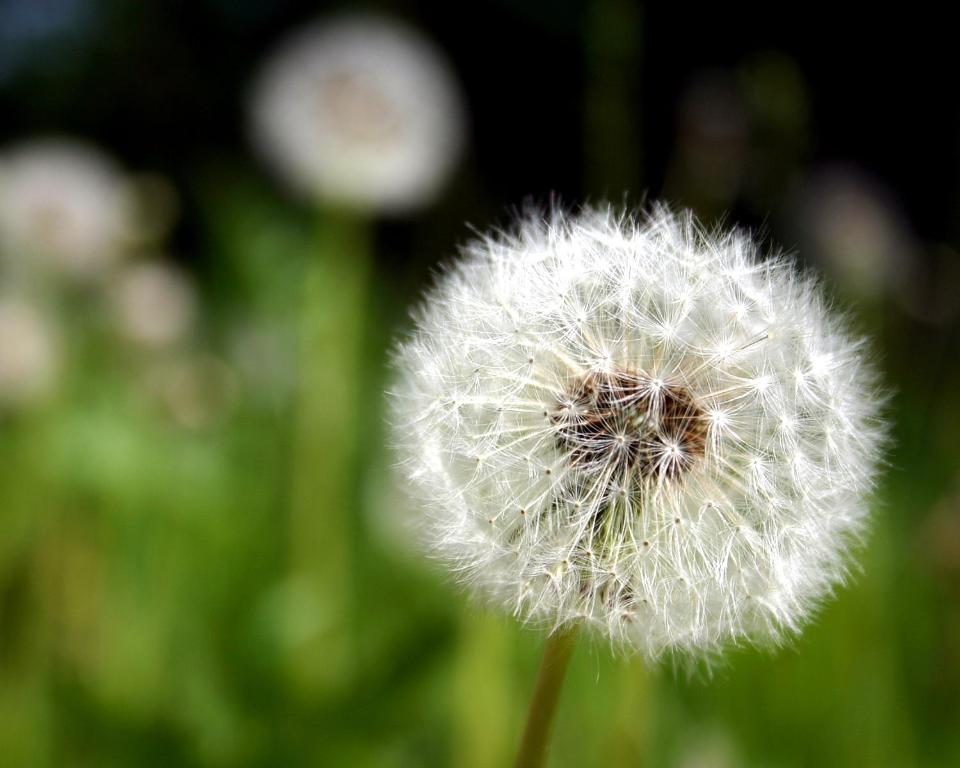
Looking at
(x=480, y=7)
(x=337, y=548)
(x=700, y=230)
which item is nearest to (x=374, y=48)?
(x=337, y=548)

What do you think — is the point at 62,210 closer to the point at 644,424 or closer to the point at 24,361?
the point at 24,361

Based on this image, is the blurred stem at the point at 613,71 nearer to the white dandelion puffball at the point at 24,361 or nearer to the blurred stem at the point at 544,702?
the blurred stem at the point at 544,702

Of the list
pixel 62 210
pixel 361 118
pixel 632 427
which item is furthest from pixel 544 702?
pixel 62 210

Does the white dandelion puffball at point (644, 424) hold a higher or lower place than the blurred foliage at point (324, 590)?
higher

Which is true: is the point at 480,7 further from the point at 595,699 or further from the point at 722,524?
the point at 722,524

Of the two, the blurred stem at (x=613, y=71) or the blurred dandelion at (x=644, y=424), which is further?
the blurred stem at (x=613, y=71)

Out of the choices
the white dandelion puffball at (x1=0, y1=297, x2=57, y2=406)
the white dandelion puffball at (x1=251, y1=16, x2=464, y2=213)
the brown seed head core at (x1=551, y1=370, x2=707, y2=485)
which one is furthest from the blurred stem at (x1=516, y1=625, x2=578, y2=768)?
the white dandelion puffball at (x1=251, y1=16, x2=464, y2=213)

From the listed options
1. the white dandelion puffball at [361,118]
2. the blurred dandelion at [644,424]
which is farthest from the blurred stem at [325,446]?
the blurred dandelion at [644,424]
